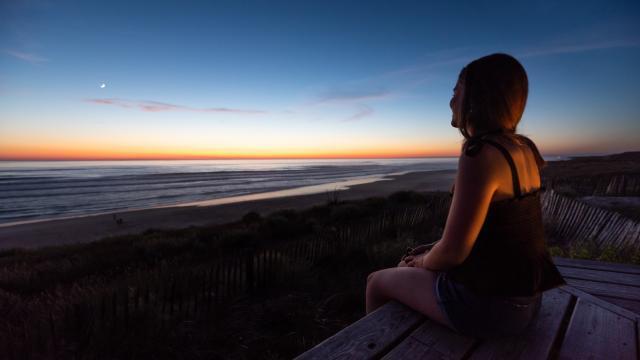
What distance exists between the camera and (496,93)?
145 centimetres

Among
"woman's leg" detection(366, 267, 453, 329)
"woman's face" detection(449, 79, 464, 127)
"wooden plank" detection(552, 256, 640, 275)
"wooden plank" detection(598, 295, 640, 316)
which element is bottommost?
"wooden plank" detection(552, 256, 640, 275)

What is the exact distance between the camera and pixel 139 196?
30750 millimetres

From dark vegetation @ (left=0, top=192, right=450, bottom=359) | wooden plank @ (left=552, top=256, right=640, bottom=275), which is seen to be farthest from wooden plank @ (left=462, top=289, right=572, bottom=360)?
dark vegetation @ (left=0, top=192, right=450, bottom=359)

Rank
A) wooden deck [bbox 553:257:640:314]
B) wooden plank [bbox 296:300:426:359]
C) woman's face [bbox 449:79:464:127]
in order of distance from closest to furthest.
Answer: wooden plank [bbox 296:300:426:359] → woman's face [bbox 449:79:464:127] → wooden deck [bbox 553:257:640:314]

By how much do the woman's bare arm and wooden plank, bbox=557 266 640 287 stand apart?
1723 millimetres

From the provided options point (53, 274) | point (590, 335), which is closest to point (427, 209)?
point (590, 335)

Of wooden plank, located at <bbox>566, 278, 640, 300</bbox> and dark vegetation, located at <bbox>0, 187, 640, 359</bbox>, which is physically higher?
wooden plank, located at <bbox>566, 278, 640, 300</bbox>

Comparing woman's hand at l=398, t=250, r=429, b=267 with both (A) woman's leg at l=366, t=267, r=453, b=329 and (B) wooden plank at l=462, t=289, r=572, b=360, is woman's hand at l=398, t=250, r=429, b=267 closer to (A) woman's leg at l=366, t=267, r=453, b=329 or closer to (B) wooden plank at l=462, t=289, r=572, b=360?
(A) woman's leg at l=366, t=267, r=453, b=329

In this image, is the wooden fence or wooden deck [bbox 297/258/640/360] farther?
the wooden fence

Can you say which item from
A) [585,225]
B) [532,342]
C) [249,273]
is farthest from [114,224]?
[532,342]

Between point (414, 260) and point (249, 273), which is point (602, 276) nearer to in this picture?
point (414, 260)

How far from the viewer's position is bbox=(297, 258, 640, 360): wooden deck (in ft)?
4.74

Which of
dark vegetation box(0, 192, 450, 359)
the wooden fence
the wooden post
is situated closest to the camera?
dark vegetation box(0, 192, 450, 359)

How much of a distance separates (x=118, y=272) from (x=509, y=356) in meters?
9.47
